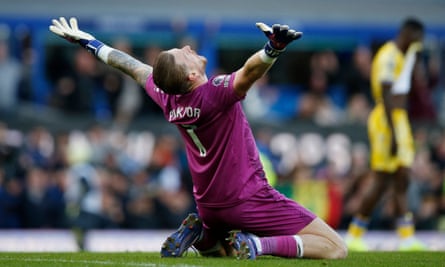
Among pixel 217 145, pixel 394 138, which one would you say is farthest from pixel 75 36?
pixel 394 138

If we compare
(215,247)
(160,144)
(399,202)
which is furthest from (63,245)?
(215,247)

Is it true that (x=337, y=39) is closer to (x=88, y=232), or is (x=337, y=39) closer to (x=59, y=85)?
(x=59, y=85)

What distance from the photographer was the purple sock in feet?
30.3

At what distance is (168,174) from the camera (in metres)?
20.3

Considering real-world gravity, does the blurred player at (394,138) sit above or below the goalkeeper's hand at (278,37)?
below

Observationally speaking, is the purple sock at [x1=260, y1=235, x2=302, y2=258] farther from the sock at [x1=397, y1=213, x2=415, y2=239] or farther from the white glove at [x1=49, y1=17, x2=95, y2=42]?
the sock at [x1=397, y1=213, x2=415, y2=239]

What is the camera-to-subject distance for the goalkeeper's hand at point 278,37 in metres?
8.45

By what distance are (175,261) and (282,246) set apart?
0.89 meters

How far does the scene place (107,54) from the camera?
1042 cm

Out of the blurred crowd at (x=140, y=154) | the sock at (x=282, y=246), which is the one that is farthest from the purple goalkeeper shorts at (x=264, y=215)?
the blurred crowd at (x=140, y=154)

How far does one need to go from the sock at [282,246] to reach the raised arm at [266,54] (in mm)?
1269

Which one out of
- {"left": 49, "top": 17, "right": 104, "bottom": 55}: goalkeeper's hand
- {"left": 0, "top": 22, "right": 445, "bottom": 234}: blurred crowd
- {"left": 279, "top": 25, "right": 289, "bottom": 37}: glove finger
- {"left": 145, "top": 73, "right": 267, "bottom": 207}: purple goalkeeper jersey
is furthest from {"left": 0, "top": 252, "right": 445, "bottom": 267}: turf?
{"left": 0, "top": 22, "right": 445, "bottom": 234}: blurred crowd

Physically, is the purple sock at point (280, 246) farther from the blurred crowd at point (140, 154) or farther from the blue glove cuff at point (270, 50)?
the blurred crowd at point (140, 154)

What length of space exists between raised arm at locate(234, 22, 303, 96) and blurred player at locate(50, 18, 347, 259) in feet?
0.24
